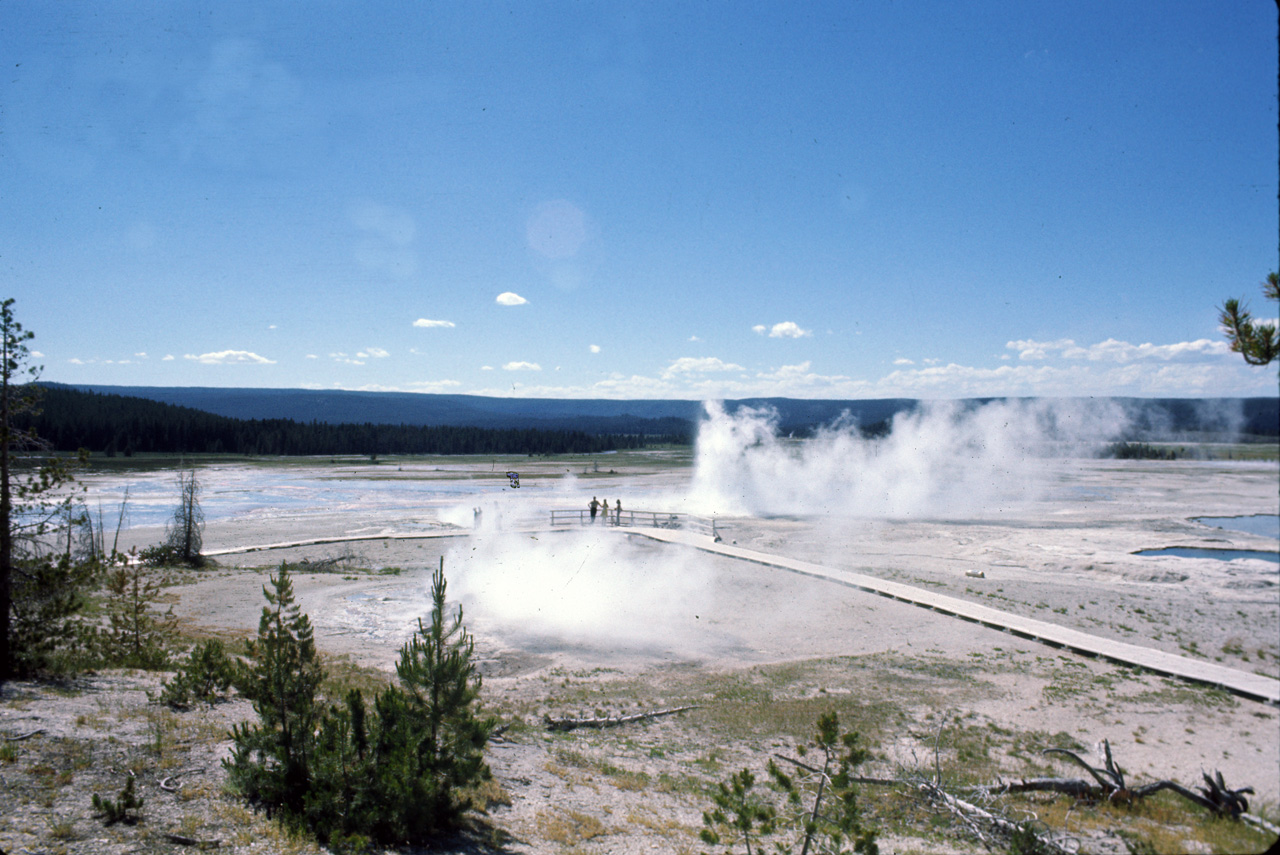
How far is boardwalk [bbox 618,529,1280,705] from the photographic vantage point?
47.4 ft

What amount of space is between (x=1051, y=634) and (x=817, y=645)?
270 inches

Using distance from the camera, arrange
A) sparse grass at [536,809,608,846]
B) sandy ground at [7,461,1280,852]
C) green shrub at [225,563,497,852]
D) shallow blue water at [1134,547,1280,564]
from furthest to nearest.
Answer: shallow blue water at [1134,547,1280,564] → sandy ground at [7,461,1280,852] → sparse grass at [536,809,608,846] → green shrub at [225,563,497,852]

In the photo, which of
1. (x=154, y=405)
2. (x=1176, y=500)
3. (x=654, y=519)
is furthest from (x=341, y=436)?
(x=1176, y=500)

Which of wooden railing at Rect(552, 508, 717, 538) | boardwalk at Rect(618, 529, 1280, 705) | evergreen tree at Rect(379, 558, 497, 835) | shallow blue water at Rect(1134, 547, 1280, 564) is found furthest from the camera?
wooden railing at Rect(552, 508, 717, 538)

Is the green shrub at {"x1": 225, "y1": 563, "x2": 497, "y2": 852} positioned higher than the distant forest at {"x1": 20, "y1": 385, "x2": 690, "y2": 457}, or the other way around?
the distant forest at {"x1": 20, "y1": 385, "x2": 690, "y2": 457}

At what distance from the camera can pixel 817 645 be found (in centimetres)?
1856

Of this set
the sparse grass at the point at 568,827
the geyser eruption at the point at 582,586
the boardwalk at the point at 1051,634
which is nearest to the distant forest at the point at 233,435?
the geyser eruption at the point at 582,586

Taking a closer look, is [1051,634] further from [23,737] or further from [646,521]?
[646,521]

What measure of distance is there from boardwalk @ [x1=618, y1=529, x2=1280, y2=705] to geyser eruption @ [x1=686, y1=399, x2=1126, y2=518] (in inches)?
682

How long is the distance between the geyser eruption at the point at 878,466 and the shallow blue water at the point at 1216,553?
12.6 metres

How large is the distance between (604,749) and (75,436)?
95.2m

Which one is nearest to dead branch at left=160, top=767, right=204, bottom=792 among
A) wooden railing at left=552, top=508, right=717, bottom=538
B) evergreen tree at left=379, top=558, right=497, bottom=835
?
evergreen tree at left=379, top=558, right=497, bottom=835

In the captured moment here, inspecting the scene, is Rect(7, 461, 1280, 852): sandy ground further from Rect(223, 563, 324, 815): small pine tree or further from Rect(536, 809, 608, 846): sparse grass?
Rect(223, 563, 324, 815): small pine tree

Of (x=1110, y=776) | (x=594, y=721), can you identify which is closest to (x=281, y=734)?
(x=594, y=721)
